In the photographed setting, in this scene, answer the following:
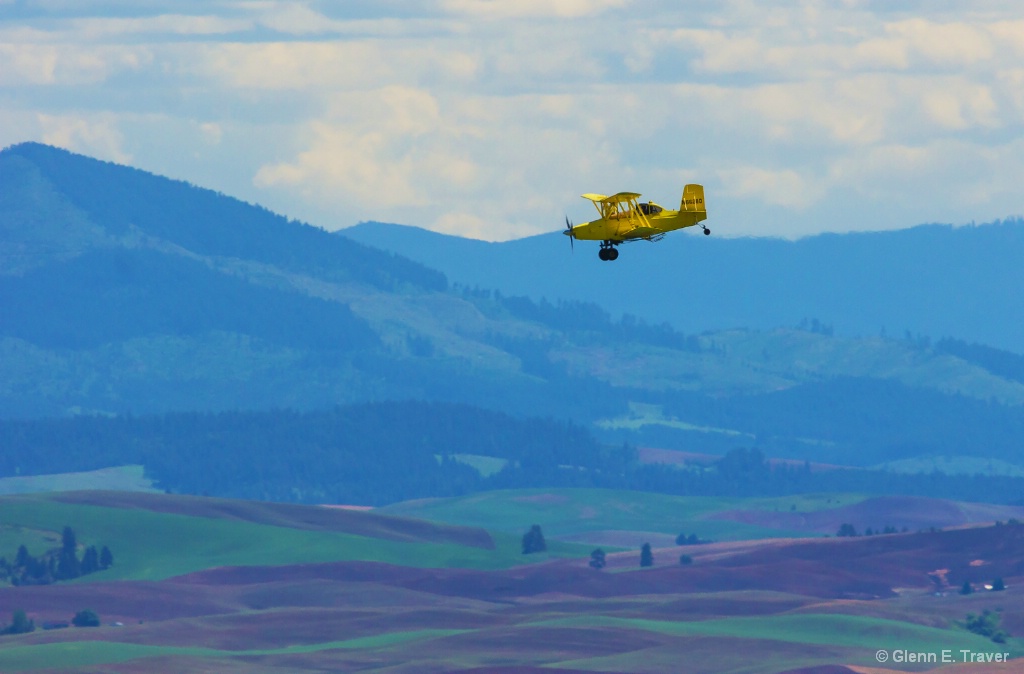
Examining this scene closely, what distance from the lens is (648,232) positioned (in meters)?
108

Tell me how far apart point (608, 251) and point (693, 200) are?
588 cm

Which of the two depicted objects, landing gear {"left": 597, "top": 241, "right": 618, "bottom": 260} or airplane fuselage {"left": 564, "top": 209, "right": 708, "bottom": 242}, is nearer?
landing gear {"left": 597, "top": 241, "right": 618, "bottom": 260}

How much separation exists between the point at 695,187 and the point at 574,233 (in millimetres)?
7034

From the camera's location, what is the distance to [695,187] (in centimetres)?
10838

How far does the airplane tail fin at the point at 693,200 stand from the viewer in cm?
10850

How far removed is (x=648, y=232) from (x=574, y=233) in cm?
457

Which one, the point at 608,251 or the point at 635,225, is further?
the point at 635,225

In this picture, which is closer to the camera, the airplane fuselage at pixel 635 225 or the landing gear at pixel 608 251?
the landing gear at pixel 608 251

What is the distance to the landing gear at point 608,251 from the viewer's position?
104350mm

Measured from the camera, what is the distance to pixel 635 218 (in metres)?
110

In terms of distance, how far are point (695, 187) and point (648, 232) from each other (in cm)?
337

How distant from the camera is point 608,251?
106188mm

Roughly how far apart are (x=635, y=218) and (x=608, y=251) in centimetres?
438

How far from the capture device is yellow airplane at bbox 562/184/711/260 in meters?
109
